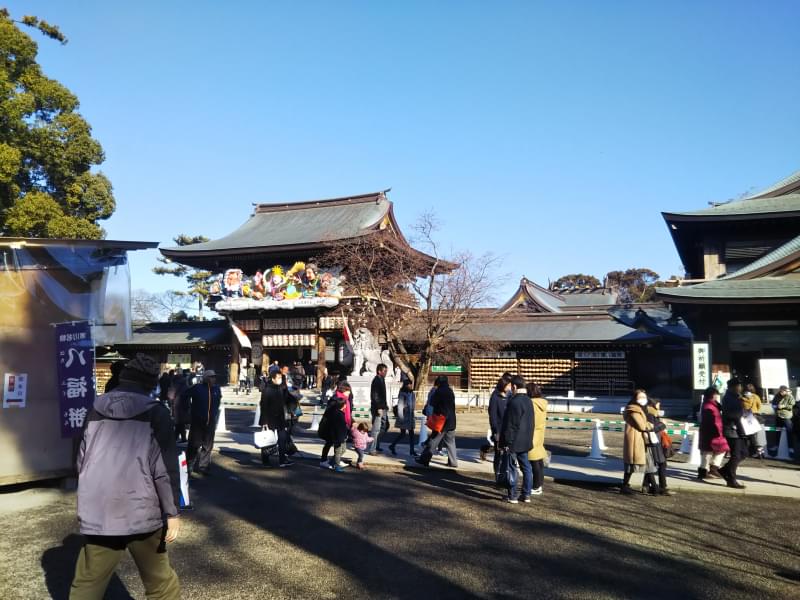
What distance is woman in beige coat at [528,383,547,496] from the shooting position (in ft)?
28.6

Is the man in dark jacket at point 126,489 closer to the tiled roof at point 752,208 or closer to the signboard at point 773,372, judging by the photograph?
the signboard at point 773,372

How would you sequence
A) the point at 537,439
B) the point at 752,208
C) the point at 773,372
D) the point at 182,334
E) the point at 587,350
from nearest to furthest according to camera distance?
1. the point at 537,439
2. the point at 773,372
3. the point at 752,208
4. the point at 587,350
5. the point at 182,334

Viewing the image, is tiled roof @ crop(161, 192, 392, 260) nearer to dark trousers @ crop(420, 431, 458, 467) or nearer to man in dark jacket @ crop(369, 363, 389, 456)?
man in dark jacket @ crop(369, 363, 389, 456)

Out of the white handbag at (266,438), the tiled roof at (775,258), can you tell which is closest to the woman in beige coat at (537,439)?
the white handbag at (266,438)

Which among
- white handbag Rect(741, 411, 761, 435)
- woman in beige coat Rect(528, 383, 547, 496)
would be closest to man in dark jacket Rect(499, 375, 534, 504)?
woman in beige coat Rect(528, 383, 547, 496)

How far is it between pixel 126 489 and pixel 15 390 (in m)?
5.60

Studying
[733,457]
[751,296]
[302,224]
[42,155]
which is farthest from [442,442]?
[302,224]

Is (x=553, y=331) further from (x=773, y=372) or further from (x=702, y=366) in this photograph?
(x=773, y=372)

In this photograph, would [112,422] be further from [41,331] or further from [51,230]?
[51,230]

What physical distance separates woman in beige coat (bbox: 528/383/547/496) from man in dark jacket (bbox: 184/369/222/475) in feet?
15.4

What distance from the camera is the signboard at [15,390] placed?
803 centimetres

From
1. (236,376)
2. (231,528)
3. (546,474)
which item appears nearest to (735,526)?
(546,474)

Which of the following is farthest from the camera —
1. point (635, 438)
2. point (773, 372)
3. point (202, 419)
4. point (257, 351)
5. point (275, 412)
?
point (257, 351)

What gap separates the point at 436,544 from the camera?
21.1 feet
